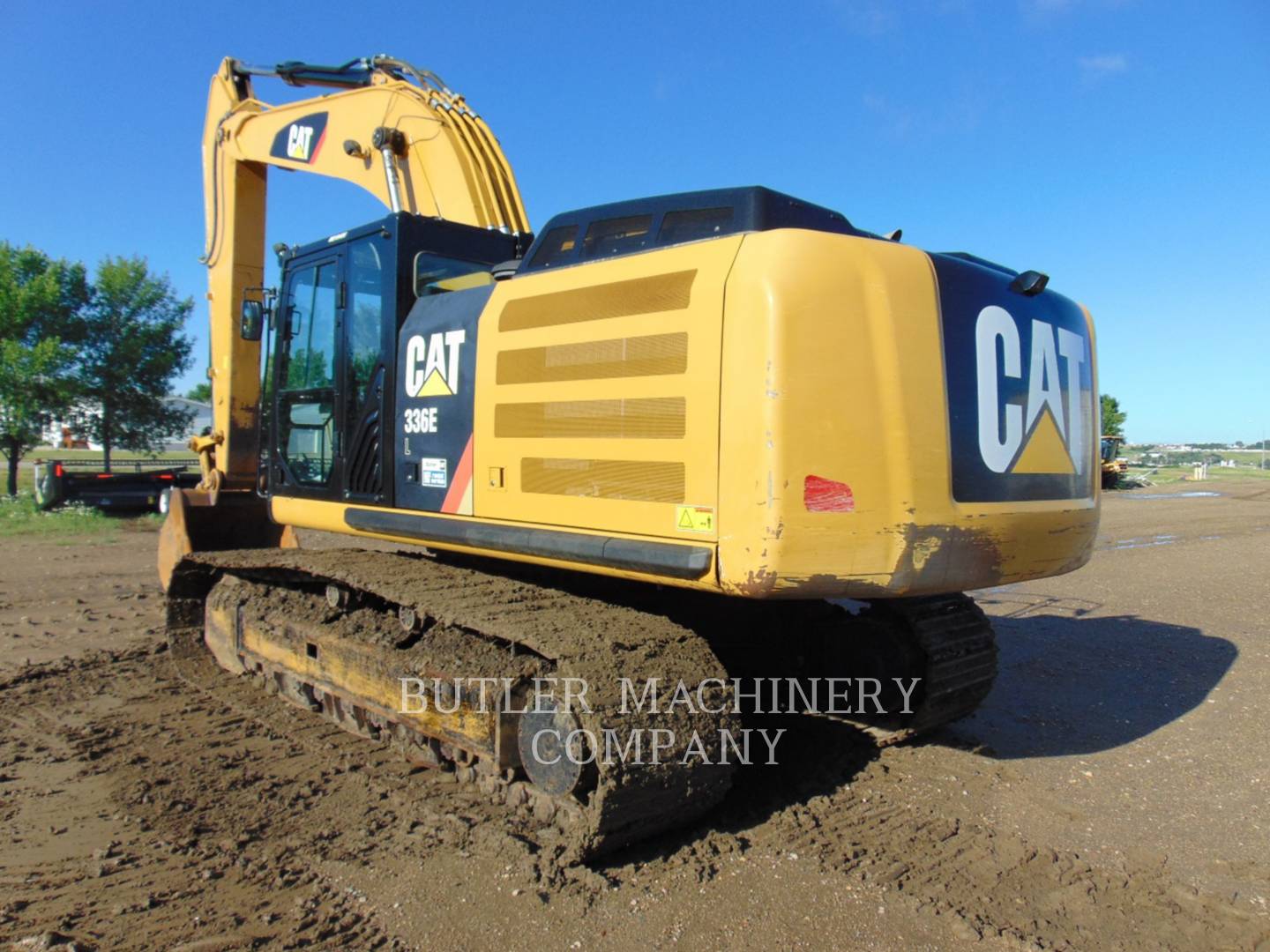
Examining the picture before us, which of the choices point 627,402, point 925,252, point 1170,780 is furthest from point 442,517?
point 1170,780

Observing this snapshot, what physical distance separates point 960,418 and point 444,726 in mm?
2472

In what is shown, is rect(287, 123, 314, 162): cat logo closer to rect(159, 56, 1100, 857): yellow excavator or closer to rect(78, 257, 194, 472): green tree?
rect(159, 56, 1100, 857): yellow excavator

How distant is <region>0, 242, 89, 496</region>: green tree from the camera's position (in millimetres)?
16969

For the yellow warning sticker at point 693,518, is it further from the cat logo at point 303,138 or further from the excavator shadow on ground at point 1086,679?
the cat logo at point 303,138

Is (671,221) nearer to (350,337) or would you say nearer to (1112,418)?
(350,337)

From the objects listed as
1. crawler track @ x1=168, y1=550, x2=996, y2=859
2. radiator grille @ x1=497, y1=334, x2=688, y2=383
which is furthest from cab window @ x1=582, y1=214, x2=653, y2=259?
crawler track @ x1=168, y1=550, x2=996, y2=859

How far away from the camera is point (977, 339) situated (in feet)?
11.0

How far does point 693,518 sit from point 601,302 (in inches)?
38.6

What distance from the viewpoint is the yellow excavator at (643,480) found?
3.02 meters

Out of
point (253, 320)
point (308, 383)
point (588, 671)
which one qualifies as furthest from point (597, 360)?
point (253, 320)

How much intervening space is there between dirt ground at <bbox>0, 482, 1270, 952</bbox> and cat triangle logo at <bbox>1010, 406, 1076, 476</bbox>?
1.53 m

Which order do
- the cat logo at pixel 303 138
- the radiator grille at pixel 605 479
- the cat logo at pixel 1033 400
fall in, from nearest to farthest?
1. the radiator grille at pixel 605 479
2. the cat logo at pixel 1033 400
3. the cat logo at pixel 303 138

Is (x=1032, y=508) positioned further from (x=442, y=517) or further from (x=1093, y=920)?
(x=442, y=517)

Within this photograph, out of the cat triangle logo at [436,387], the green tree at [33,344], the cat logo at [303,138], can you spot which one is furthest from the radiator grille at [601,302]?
the green tree at [33,344]
